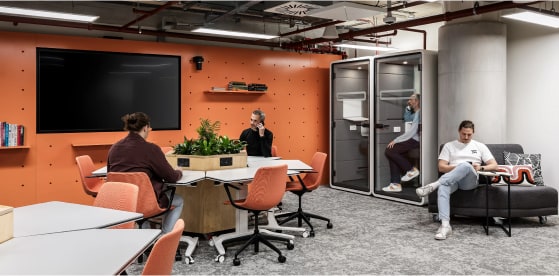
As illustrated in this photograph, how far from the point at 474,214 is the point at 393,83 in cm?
273

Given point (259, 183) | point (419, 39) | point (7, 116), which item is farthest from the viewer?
point (419, 39)

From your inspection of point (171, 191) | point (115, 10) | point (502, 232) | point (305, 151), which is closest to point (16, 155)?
point (115, 10)

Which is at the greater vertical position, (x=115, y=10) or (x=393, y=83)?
(x=115, y=10)

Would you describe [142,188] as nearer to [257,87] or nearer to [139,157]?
[139,157]

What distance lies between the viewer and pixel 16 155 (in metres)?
6.25

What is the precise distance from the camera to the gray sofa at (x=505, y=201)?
553cm

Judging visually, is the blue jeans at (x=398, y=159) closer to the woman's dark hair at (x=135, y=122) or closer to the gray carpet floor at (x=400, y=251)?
the gray carpet floor at (x=400, y=251)

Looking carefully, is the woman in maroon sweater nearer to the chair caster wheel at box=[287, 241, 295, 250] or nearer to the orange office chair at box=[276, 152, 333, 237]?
the chair caster wheel at box=[287, 241, 295, 250]

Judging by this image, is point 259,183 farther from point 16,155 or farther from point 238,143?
point 16,155

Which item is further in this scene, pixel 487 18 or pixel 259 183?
pixel 487 18

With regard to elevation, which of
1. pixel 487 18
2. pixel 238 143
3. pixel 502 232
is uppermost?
pixel 487 18

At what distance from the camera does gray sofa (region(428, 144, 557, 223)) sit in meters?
5.53

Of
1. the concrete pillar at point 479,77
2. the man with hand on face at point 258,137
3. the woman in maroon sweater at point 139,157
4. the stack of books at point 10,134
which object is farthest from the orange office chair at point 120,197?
the concrete pillar at point 479,77

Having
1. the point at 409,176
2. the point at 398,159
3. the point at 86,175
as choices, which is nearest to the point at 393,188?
the point at 409,176
